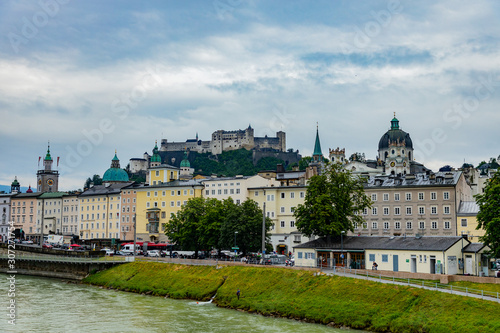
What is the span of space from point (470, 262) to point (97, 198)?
9448cm

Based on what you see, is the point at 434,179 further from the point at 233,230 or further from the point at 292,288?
the point at 292,288

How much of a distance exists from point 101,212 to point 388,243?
85.5 metres

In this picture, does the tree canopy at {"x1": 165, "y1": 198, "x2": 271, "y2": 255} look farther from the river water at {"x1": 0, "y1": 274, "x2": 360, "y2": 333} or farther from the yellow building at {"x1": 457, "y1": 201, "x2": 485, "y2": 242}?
the yellow building at {"x1": 457, "y1": 201, "x2": 485, "y2": 242}

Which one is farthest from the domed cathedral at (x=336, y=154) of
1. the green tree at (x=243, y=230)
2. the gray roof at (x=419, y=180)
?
the green tree at (x=243, y=230)

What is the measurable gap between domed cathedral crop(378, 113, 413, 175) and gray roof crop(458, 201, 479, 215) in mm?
67286

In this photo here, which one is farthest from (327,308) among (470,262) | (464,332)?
(470,262)

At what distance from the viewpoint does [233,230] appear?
7756 cm

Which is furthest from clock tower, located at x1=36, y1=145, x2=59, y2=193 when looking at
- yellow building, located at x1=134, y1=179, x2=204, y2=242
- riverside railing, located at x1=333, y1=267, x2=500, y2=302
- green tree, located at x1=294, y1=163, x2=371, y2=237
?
riverside railing, located at x1=333, y1=267, x2=500, y2=302

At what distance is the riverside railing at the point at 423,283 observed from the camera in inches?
1700

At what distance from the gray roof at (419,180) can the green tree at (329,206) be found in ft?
68.8

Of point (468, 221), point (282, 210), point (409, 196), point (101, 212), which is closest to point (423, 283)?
point (468, 221)

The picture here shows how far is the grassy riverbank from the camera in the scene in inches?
A: 1583

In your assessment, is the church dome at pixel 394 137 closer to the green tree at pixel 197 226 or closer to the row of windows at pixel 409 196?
the row of windows at pixel 409 196

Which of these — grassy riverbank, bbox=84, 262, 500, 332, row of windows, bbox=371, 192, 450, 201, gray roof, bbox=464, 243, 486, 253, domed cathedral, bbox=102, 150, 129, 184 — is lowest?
grassy riverbank, bbox=84, 262, 500, 332
